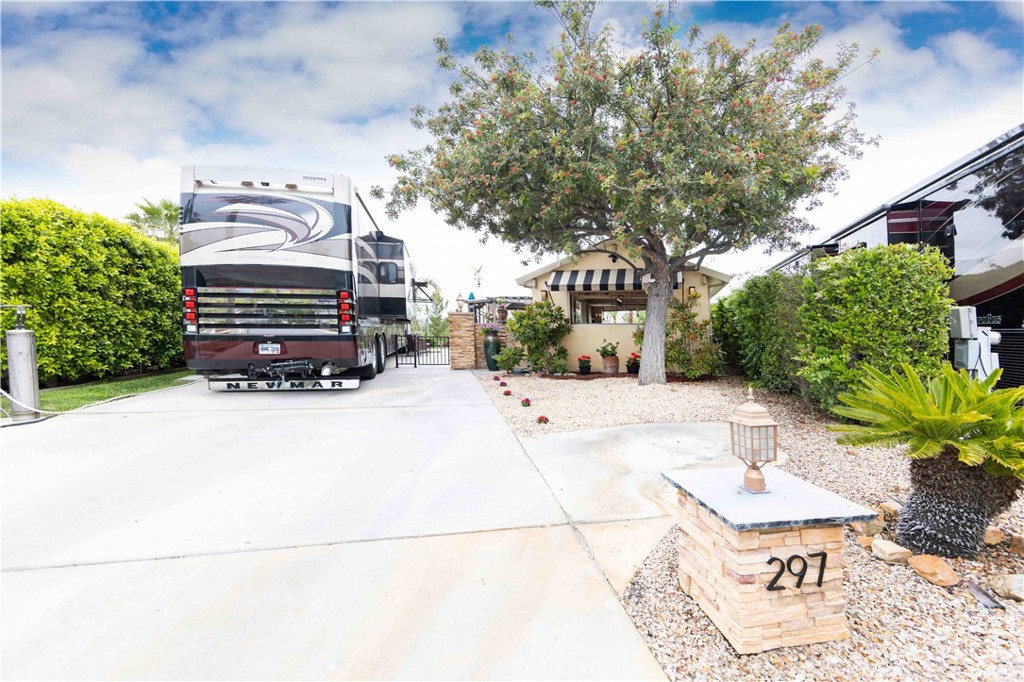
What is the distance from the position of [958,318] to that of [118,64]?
11593 millimetres

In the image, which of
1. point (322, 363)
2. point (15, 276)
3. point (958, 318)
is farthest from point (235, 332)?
point (958, 318)

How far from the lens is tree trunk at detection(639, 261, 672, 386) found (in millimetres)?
8000

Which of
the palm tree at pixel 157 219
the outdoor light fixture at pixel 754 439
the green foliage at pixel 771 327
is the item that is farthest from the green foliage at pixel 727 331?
the palm tree at pixel 157 219

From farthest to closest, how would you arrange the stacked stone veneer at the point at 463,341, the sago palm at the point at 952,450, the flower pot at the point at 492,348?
the stacked stone veneer at the point at 463,341, the flower pot at the point at 492,348, the sago palm at the point at 952,450

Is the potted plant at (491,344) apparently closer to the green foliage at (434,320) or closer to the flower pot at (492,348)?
the flower pot at (492,348)

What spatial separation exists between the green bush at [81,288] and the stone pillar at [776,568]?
10828 mm

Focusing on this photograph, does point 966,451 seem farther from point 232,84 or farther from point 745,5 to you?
point 232,84

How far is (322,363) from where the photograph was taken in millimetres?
7410

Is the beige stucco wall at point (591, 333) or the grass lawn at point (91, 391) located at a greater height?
the beige stucco wall at point (591, 333)

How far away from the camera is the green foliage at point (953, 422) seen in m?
1.87

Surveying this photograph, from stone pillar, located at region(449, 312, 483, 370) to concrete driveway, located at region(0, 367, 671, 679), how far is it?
23.2ft

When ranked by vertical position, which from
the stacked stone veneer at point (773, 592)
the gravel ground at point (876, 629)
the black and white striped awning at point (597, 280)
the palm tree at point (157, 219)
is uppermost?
the palm tree at point (157, 219)

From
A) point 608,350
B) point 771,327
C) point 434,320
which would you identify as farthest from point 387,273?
point 434,320

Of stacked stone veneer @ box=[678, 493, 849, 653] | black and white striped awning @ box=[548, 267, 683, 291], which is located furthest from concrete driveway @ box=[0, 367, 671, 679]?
black and white striped awning @ box=[548, 267, 683, 291]
